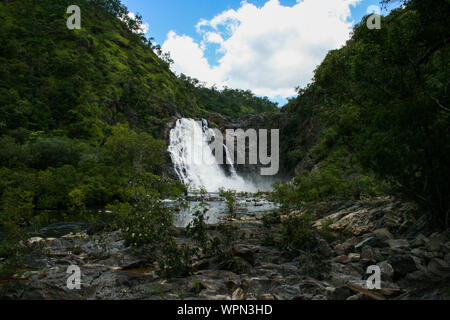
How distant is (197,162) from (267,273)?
43015 mm

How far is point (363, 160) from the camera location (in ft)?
25.6

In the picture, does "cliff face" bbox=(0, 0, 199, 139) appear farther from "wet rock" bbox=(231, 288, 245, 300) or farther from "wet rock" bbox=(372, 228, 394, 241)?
"wet rock" bbox=(372, 228, 394, 241)

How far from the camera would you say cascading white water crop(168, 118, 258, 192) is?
4647 cm

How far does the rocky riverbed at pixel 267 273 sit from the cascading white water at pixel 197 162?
35980 mm

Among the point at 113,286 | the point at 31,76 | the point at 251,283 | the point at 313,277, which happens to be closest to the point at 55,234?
the point at 113,286

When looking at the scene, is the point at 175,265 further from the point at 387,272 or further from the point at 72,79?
the point at 72,79

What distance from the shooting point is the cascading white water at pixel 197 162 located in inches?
1829

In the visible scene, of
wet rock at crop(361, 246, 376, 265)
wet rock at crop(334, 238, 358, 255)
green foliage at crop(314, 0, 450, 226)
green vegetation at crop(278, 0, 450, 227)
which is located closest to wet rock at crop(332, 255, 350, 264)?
wet rock at crop(361, 246, 376, 265)

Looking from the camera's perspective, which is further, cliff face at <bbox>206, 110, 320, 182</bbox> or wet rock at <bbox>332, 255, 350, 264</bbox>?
cliff face at <bbox>206, 110, 320, 182</bbox>

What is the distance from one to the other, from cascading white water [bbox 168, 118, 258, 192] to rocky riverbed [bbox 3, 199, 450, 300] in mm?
35980

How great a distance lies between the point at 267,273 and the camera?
712 centimetres
